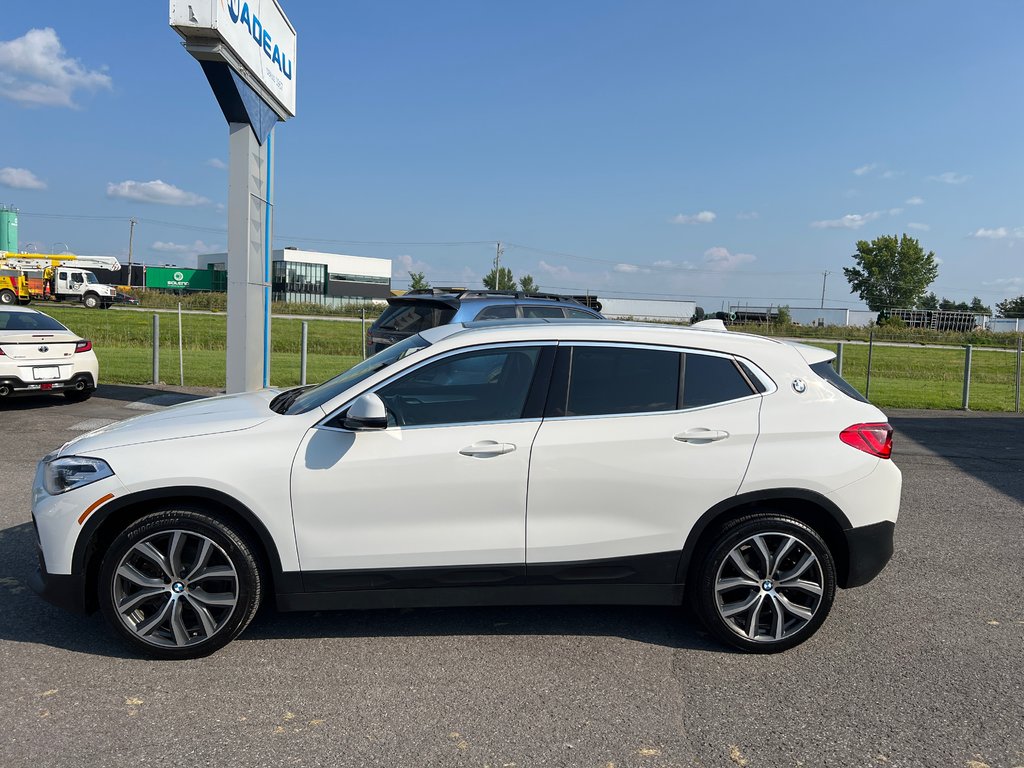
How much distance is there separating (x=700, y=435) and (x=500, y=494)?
1049 mm

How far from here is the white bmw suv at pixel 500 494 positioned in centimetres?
375

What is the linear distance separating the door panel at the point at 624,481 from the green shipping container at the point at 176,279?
94.0m

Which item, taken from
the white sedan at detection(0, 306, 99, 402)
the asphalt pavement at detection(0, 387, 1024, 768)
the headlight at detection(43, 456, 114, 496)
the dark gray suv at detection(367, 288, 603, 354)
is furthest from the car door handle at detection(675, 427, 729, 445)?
the white sedan at detection(0, 306, 99, 402)

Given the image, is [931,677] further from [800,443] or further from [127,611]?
[127,611]

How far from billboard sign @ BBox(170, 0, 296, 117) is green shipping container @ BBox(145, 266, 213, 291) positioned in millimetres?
84303

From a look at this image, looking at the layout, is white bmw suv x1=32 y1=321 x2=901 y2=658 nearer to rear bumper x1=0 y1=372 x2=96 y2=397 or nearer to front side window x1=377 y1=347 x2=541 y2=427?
front side window x1=377 y1=347 x2=541 y2=427

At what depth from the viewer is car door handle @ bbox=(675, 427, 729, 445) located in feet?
13.0

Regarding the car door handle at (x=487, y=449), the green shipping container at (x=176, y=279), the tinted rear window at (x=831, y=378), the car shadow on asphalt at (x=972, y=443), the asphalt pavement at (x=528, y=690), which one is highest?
the green shipping container at (x=176, y=279)

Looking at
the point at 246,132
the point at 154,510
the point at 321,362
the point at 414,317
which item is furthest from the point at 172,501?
the point at 321,362

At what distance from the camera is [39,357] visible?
1069cm

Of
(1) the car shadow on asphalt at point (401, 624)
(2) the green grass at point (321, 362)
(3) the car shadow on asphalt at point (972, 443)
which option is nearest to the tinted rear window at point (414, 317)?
(2) the green grass at point (321, 362)

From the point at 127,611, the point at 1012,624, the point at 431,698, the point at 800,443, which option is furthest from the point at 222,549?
the point at 1012,624

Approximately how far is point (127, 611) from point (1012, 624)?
4707 mm

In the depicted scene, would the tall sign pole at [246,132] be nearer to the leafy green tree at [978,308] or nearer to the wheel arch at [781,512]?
the wheel arch at [781,512]
